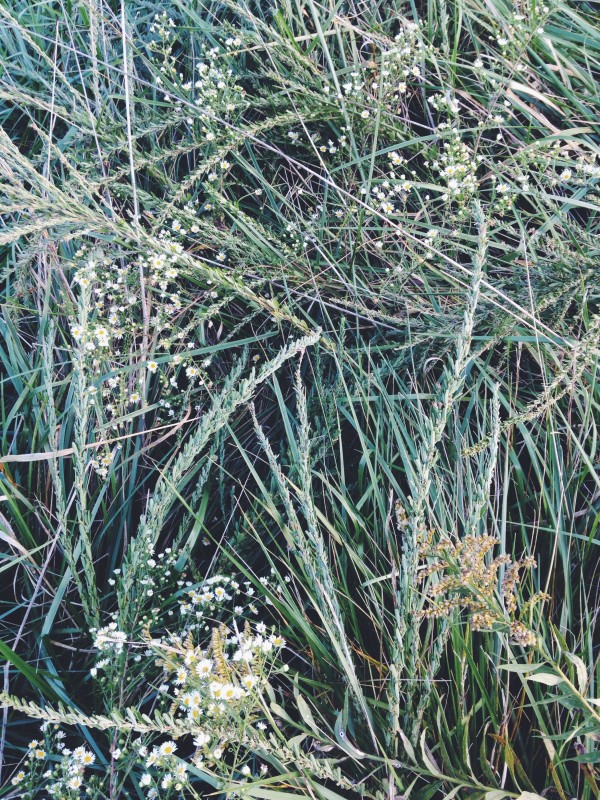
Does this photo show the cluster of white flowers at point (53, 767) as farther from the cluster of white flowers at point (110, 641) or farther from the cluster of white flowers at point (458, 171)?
the cluster of white flowers at point (458, 171)

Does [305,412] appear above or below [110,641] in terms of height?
above

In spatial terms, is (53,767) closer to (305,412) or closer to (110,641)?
(110,641)

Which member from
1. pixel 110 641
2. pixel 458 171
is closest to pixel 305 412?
pixel 110 641

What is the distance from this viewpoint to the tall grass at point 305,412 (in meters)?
1.50

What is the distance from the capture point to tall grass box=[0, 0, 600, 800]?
150cm

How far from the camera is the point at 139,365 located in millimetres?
2111

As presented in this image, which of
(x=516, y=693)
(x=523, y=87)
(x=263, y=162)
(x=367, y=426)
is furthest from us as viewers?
(x=263, y=162)

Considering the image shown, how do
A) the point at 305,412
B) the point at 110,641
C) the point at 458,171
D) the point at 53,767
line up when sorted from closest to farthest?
the point at 305,412, the point at 110,641, the point at 53,767, the point at 458,171

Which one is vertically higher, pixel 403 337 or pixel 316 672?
pixel 403 337

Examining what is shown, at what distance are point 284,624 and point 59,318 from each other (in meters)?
1.41

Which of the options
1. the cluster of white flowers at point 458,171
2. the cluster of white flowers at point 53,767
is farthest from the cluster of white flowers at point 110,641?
the cluster of white flowers at point 458,171

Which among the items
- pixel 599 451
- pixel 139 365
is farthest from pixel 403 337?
pixel 139 365

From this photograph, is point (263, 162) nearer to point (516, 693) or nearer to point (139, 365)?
point (139, 365)

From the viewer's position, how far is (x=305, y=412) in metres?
1.42
